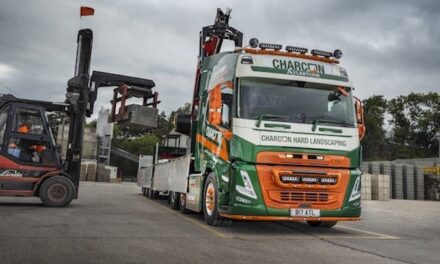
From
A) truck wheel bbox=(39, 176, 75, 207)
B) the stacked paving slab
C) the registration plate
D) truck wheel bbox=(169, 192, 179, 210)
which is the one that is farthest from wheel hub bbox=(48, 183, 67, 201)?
the stacked paving slab

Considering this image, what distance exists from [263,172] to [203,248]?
223 centimetres

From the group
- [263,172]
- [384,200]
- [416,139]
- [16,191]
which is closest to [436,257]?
[263,172]

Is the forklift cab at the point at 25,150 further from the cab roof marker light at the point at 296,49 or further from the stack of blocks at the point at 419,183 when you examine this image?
the stack of blocks at the point at 419,183

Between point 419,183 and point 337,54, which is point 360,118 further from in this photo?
point 419,183

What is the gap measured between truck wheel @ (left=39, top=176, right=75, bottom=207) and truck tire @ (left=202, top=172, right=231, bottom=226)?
4864 millimetres

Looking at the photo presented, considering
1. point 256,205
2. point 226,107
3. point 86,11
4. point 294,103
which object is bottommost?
point 256,205

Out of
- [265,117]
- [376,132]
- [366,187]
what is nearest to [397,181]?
[366,187]

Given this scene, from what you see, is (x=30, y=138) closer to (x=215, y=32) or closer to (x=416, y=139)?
(x=215, y=32)

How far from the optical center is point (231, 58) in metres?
9.82

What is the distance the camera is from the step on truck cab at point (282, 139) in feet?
28.6

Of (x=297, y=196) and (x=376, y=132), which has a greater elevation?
(x=376, y=132)

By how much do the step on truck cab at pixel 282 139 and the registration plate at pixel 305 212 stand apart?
0.7 inches

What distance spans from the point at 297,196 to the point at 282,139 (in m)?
1.08

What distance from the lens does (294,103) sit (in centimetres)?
924
